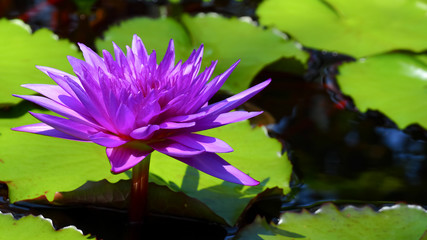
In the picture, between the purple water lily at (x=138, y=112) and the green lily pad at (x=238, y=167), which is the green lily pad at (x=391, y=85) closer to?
the green lily pad at (x=238, y=167)

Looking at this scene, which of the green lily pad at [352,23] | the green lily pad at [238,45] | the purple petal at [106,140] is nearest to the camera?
the purple petal at [106,140]

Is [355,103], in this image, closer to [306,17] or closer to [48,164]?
[306,17]

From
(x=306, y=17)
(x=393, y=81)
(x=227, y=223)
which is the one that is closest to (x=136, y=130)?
(x=227, y=223)

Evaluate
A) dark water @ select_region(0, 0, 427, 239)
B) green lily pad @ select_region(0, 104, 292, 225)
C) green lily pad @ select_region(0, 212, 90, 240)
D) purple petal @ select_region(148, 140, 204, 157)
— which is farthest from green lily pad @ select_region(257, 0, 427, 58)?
green lily pad @ select_region(0, 212, 90, 240)

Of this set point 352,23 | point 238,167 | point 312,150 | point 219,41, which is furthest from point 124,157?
point 352,23

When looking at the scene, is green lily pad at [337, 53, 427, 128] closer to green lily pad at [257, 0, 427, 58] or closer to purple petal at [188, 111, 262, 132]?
green lily pad at [257, 0, 427, 58]

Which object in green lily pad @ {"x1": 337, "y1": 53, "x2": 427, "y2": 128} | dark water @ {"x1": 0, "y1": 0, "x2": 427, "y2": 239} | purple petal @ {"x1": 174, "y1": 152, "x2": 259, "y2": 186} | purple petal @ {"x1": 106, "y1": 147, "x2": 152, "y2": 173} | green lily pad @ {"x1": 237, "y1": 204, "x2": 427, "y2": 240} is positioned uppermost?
purple petal @ {"x1": 106, "y1": 147, "x2": 152, "y2": 173}

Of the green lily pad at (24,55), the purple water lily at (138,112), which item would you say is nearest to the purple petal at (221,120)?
the purple water lily at (138,112)
